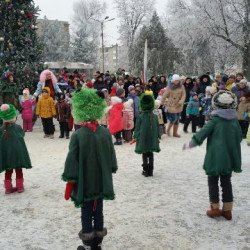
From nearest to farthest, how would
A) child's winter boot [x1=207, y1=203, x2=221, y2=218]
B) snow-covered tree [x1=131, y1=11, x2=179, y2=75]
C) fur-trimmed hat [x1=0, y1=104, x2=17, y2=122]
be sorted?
child's winter boot [x1=207, y1=203, x2=221, y2=218], fur-trimmed hat [x1=0, y1=104, x2=17, y2=122], snow-covered tree [x1=131, y1=11, x2=179, y2=75]

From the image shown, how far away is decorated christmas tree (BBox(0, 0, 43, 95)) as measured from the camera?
13664 millimetres

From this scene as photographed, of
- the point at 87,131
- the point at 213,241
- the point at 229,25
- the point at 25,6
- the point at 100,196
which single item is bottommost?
the point at 213,241

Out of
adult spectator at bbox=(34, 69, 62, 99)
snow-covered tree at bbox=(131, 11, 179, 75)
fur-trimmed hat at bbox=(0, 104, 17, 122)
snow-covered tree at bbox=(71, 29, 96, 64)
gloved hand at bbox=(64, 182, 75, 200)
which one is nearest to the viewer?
gloved hand at bbox=(64, 182, 75, 200)

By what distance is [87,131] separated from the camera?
3756 millimetres

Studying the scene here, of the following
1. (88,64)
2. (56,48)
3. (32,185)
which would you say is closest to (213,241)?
(32,185)

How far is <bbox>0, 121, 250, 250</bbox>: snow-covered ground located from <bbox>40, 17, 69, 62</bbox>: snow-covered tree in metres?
38.2

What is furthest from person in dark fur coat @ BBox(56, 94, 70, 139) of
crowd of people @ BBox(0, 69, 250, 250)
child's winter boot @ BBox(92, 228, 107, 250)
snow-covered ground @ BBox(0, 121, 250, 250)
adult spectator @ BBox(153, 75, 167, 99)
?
child's winter boot @ BBox(92, 228, 107, 250)

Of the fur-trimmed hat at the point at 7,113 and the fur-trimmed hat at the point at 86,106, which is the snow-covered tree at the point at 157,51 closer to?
the fur-trimmed hat at the point at 7,113

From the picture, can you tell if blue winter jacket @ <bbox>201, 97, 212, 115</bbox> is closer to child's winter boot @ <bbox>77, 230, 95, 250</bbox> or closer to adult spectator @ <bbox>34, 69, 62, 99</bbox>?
adult spectator @ <bbox>34, 69, 62, 99</bbox>

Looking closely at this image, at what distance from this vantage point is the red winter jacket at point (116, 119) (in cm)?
1025

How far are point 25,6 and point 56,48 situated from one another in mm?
31633

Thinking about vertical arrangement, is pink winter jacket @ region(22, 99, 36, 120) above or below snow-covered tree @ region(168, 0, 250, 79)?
below

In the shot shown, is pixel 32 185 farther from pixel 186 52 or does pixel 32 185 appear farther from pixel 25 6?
pixel 186 52

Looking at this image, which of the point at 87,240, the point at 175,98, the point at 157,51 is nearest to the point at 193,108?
the point at 175,98
